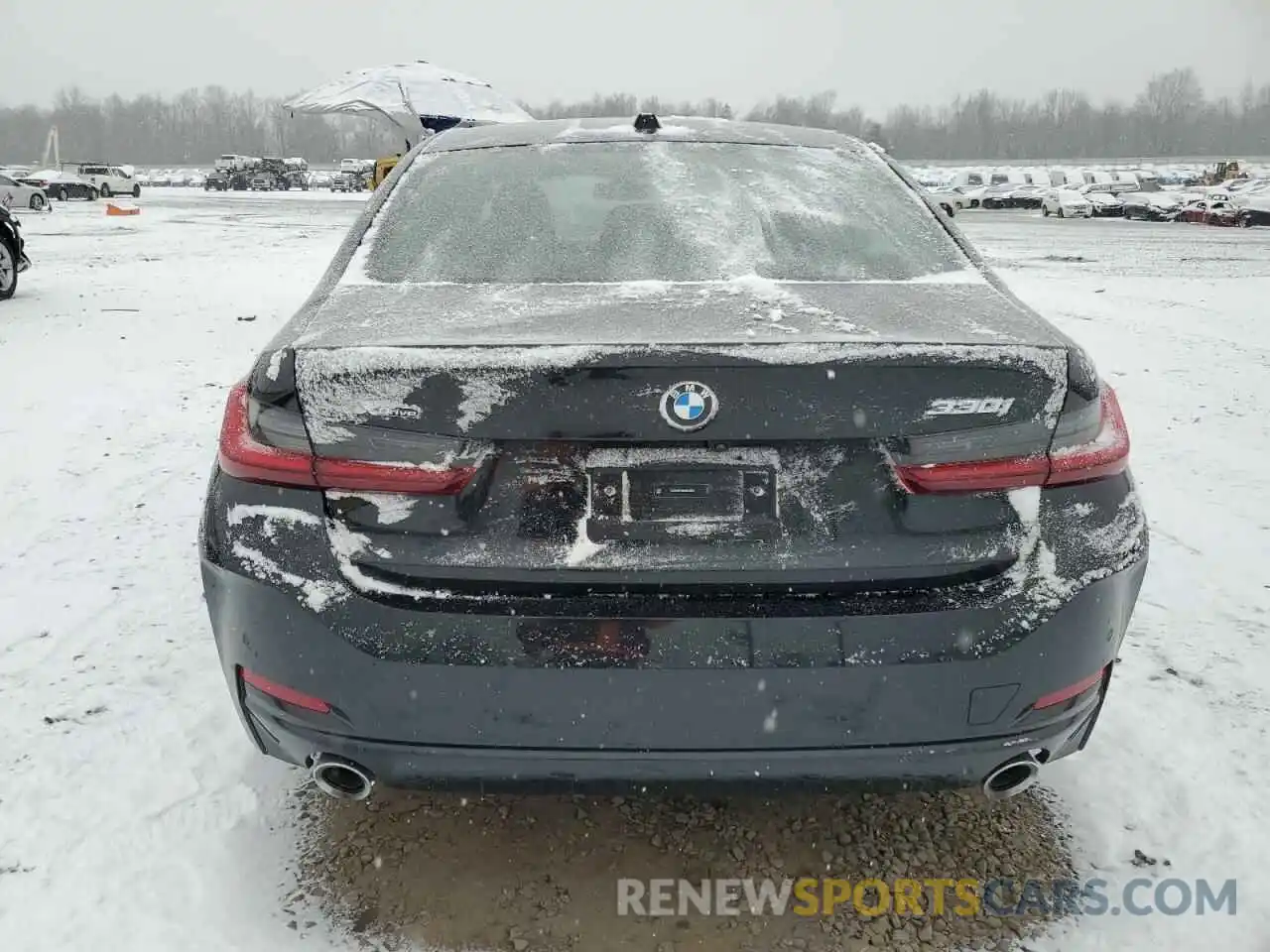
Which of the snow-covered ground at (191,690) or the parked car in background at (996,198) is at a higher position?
the snow-covered ground at (191,690)

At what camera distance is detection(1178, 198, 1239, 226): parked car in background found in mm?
35312

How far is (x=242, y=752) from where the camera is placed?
9.14 ft

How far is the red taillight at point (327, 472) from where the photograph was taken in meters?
1.82

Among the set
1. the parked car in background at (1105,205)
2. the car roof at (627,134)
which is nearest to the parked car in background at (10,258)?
the car roof at (627,134)

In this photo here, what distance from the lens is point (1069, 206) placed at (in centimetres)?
4184

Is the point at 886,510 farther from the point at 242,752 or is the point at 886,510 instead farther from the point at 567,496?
the point at 242,752

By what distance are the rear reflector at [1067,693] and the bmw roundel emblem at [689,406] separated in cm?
84

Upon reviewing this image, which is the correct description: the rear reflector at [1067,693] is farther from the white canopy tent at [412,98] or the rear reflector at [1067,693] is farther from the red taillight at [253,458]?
the white canopy tent at [412,98]

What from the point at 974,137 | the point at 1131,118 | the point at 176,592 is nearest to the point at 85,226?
the point at 176,592

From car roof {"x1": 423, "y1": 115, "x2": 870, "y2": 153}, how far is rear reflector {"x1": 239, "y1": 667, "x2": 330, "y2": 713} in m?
1.87

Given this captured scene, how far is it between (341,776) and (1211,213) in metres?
41.4

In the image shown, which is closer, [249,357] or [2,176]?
[249,357]

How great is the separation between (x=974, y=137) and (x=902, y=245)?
146280 mm

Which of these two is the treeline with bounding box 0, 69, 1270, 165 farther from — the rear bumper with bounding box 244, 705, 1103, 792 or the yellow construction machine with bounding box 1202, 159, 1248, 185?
the rear bumper with bounding box 244, 705, 1103, 792
